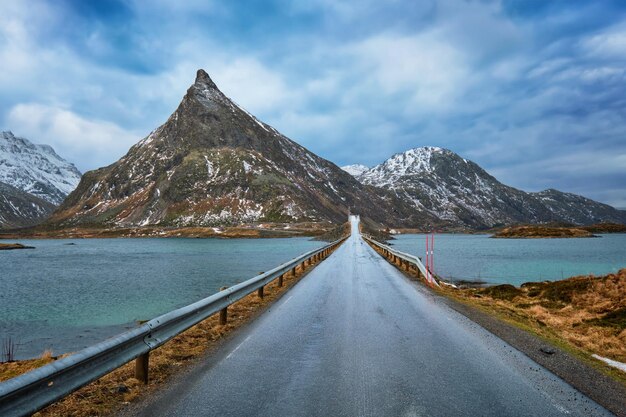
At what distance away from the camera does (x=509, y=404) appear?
6062mm

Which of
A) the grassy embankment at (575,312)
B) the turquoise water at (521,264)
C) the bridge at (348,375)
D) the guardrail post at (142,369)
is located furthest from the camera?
the turquoise water at (521,264)

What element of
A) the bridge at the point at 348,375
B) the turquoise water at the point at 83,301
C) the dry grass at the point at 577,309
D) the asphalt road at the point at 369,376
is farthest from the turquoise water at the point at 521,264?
the bridge at the point at 348,375

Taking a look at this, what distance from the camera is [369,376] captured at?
23.7 feet

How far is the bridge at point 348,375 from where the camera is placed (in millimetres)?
5809

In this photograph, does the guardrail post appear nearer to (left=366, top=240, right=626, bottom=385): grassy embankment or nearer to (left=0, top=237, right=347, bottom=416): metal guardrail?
(left=0, top=237, right=347, bottom=416): metal guardrail

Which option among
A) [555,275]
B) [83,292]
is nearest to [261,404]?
[83,292]

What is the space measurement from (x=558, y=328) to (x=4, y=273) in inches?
2108

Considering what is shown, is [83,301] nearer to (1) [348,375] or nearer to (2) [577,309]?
(1) [348,375]

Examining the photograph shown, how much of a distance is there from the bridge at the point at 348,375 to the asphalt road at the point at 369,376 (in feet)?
0.05

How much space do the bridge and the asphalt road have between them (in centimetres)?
2

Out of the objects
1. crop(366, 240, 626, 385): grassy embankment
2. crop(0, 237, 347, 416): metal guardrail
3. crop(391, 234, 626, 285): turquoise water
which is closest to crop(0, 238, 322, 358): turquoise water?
crop(0, 237, 347, 416): metal guardrail

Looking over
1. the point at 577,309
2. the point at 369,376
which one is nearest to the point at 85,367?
the point at 369,376

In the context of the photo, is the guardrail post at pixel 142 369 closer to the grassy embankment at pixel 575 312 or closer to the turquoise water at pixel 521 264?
the grassy embankment at pixel 575 312

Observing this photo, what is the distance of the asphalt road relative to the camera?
591 cm
